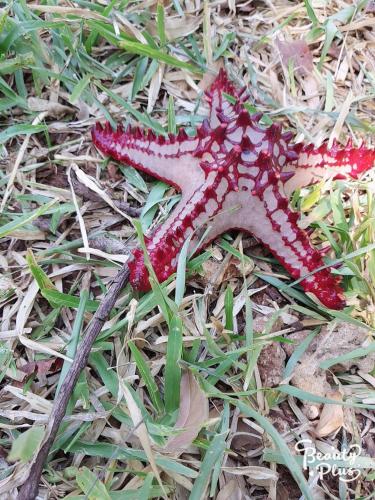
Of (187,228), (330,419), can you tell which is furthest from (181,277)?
(330,419)

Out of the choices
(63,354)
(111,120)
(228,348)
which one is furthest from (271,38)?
(63,354)

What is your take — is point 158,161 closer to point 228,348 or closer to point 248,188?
point 248,188

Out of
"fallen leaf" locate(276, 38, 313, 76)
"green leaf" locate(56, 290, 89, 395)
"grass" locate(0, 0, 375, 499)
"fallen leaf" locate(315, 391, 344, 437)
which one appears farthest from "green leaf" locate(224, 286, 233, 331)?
"fallen leaf" locate(276, 38, 313, 76)

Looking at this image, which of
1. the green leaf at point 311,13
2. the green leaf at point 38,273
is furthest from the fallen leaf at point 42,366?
the green leaf at point 311,13

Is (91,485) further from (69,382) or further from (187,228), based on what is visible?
(187,228)

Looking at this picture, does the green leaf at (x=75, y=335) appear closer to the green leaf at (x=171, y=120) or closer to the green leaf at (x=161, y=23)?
the green leaf at (x=171, y=120)

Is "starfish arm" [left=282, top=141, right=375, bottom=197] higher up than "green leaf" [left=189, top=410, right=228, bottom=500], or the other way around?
"starfish arm" [left=282, top=141, right=375, bottom=197]

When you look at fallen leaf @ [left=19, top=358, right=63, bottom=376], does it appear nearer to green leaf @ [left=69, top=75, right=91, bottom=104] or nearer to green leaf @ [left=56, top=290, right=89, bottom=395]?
green leaf @ [left=56, top=290, right=89, bottom=395]
